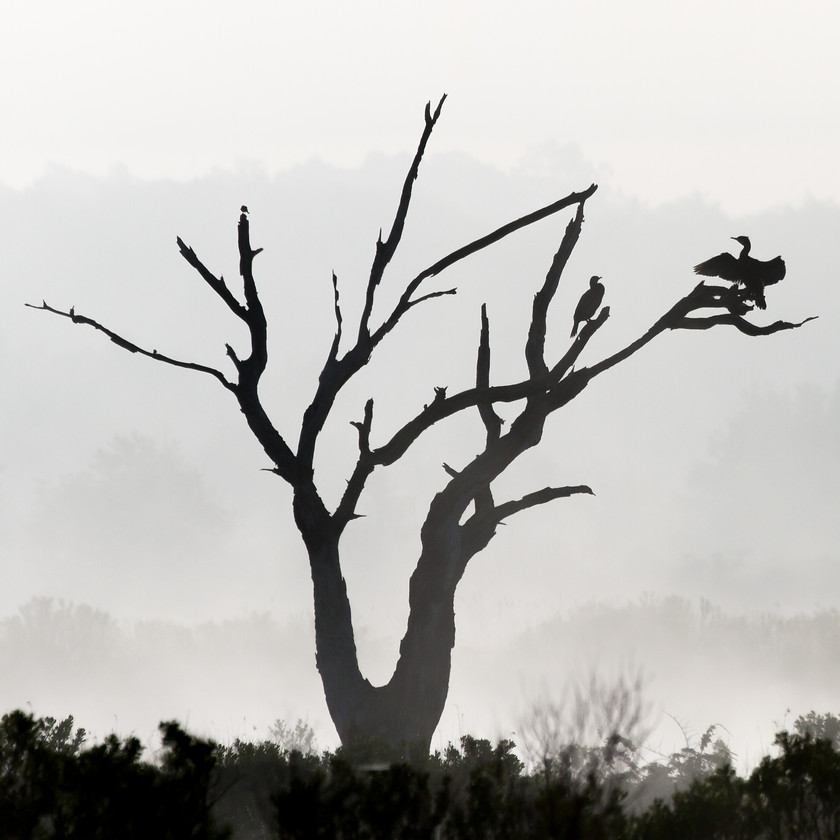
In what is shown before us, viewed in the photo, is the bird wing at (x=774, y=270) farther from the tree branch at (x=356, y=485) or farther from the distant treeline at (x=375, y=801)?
the distant treeline at (x=375, y=801)

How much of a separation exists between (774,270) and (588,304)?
234 centimetres

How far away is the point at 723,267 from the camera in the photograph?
39.1 feet

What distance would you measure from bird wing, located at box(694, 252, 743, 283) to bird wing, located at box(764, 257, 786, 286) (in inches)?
13.3

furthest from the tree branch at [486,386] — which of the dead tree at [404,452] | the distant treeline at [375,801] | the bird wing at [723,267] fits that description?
the distant treeline at [375,801]

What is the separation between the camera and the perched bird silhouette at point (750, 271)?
468 inches

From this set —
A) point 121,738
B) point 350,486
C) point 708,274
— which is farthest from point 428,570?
point 121,738

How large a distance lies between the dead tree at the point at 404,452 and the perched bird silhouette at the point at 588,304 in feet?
0.46

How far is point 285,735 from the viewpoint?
17516 millimetres

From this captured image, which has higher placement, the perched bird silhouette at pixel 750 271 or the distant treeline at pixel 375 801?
the perched bird silhouette at pixel 750 271

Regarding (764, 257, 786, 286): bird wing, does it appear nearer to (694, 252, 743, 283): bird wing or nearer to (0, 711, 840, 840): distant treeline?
(694, 252, 743, 283): bird wing

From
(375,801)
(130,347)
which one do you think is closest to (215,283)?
(130,347)

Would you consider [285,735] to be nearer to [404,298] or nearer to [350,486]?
[350,486]

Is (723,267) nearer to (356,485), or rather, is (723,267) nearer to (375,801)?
(356,485)

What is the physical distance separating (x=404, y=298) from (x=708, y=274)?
3.90 meters
